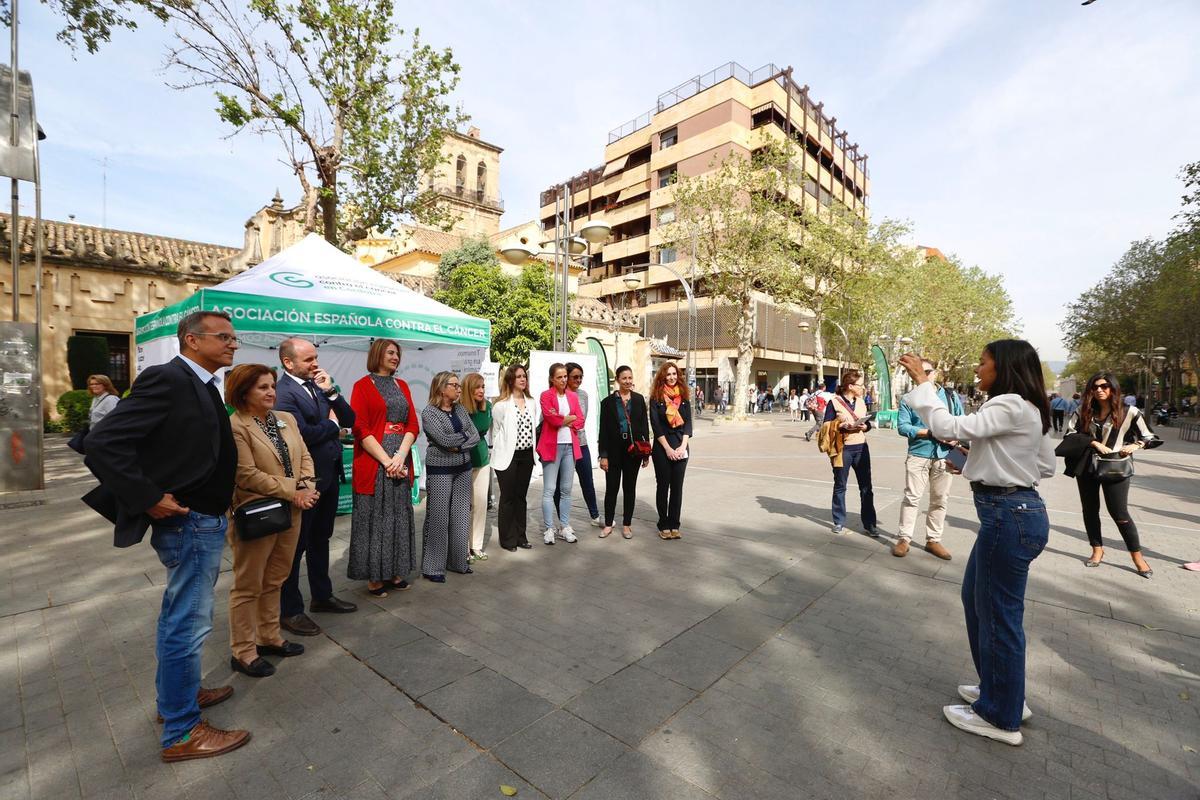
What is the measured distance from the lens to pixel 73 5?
10406 millimetres

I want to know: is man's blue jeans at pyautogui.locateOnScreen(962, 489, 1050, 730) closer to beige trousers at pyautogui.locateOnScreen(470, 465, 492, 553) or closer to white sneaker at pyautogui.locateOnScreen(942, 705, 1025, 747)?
white sneaker at pyautogui.locateOnScreen(942, 705, 1025, 747)

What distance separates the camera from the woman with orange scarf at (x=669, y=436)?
5.99 m

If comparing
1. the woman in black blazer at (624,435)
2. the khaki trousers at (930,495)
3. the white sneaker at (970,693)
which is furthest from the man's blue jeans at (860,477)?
the white sneaker at (970,693)

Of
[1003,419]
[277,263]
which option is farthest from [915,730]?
[277,263]

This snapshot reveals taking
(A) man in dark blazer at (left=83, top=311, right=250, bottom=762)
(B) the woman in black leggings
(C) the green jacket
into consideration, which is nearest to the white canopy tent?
(C) the green jacket

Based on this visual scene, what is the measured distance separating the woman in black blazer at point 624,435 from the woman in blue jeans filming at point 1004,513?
361 cm

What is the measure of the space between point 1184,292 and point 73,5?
4079 centimetres

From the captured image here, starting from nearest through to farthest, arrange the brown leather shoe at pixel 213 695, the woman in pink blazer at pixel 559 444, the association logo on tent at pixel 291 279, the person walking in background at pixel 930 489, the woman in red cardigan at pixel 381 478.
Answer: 1. the brown leather shoe at pixel 213 695
2. the woman in red cardigan at pixel 381 478
3. the person walking in background at pixel 930 489
4. the woman in pink blazer at pixel 559 444
5. the association logo on tent at pixel 291 279

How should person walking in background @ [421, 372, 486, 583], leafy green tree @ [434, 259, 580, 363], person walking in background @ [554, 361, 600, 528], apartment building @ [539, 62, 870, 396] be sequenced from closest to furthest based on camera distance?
person walking in background @ [421, 372, 486, 583] → person walking in background @ [554, 361, 600, 528] → leafy green tree @ [434, 259, 580, 363] → apartment building @ [539, 62, 870, 396]

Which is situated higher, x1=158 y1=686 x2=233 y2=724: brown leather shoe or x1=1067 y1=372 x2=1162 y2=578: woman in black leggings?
x1=1067 y1=372 x2=1162 y2=578: woman in black leggings

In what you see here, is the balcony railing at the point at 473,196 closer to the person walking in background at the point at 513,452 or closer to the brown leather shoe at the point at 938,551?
the person walking in background at the point at 513,452

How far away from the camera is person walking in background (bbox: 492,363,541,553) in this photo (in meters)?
5.61

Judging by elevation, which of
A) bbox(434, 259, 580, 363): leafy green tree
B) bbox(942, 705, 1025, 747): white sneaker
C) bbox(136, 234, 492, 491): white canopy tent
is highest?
bbox(434, 259, 580, 363): leafy green tree

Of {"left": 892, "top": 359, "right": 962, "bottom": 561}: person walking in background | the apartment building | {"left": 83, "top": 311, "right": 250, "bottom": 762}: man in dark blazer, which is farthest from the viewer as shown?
the apartment building
